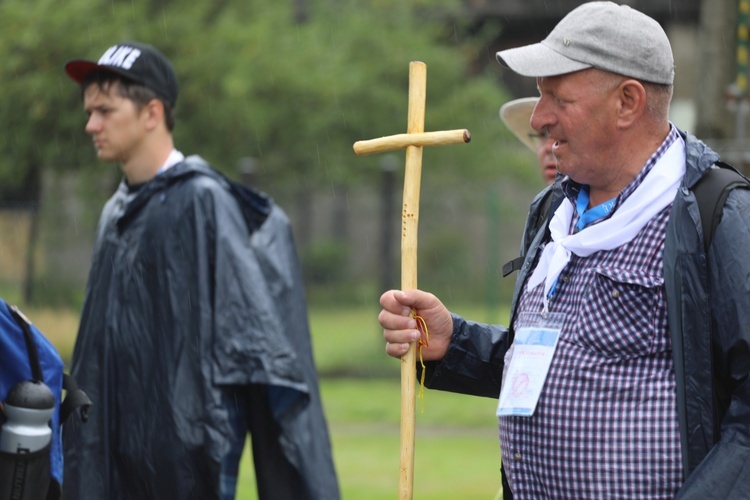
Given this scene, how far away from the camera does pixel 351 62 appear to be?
19594mm

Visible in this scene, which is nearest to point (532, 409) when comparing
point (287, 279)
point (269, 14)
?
point (287, 279)

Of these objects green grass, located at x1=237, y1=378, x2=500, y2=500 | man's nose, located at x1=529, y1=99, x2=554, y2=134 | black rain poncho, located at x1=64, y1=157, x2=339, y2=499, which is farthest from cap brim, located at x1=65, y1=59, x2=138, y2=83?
green grass, located at x1=237, y1=378, x2=500, y2=500

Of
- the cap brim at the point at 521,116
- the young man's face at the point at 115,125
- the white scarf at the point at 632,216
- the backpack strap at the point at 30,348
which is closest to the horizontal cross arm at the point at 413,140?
the white scarf at the point at 632,216

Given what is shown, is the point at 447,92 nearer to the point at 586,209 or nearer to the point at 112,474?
the point at 112,474

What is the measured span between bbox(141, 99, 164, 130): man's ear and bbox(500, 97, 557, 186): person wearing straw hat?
4.97ft

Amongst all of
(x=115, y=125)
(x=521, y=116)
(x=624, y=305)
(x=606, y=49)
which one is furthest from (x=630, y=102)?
(x=115, y=125)

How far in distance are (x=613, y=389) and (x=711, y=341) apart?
9.5 inches

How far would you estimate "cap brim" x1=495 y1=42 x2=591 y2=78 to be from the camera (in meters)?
3.08

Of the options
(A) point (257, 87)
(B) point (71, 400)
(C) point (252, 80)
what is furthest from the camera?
(A) point (257, 87)

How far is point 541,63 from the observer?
311cm

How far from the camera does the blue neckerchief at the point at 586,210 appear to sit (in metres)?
3.17

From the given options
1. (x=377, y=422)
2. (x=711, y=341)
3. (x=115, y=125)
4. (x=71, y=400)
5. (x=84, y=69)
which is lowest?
(x=377, y=422)

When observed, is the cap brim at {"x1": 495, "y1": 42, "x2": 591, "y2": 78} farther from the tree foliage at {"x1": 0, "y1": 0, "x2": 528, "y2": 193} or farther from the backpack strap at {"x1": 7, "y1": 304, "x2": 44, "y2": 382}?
the tree foliage at {"x1": 0, "y1": 0, "x2": 528, "y2": 193}

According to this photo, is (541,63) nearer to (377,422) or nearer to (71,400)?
(71,400)
